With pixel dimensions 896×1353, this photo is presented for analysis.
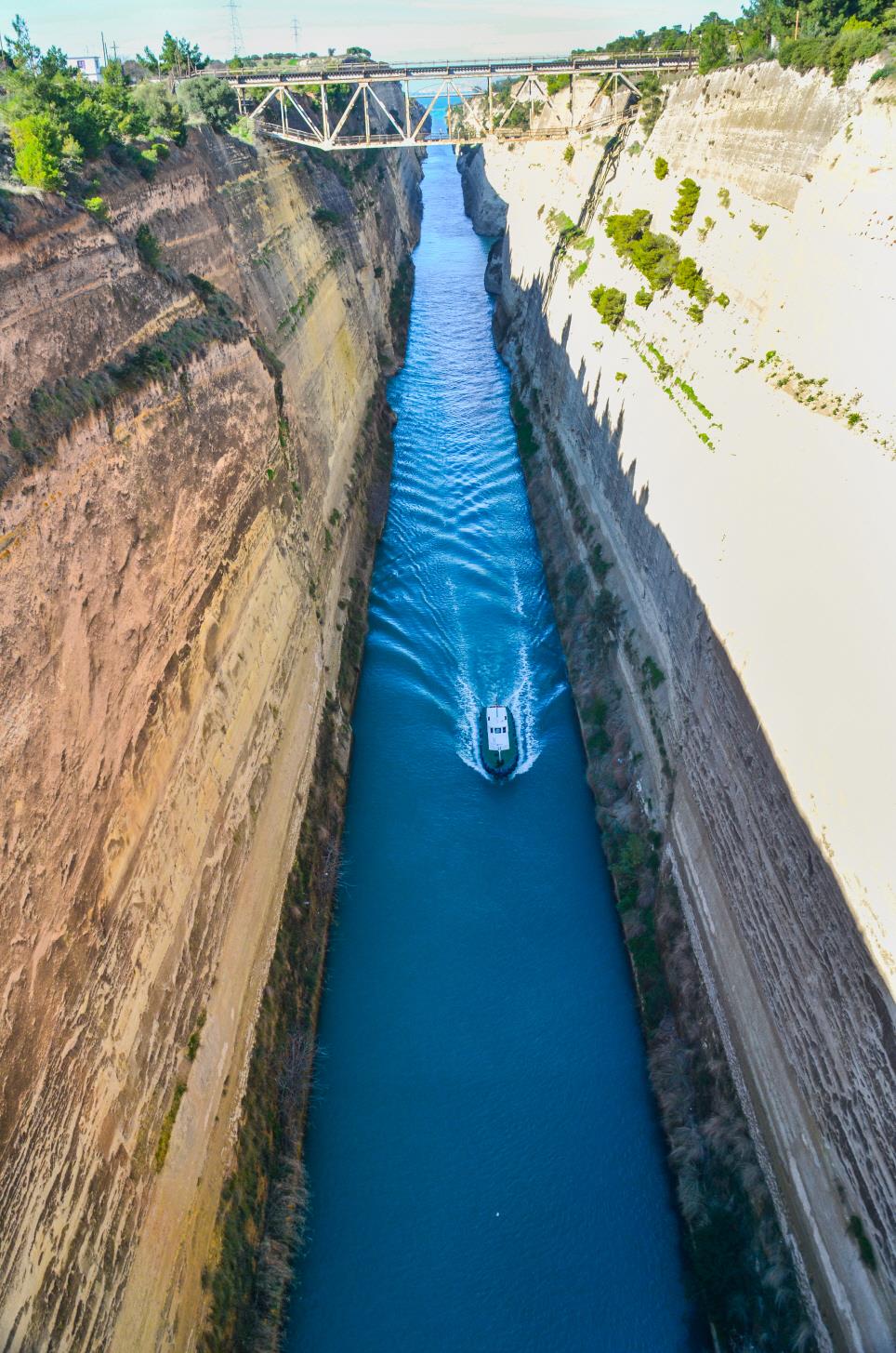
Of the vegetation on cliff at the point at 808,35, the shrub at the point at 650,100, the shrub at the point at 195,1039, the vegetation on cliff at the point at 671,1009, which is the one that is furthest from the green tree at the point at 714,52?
the shrub at the point at 195,1039

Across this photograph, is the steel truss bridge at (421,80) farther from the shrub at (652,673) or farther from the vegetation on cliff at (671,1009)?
the shrub at (652,673)

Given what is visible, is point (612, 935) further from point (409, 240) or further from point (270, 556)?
point (409, 240)

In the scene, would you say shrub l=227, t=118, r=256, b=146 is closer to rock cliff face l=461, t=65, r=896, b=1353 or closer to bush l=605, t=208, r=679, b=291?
bush l=605, t=208, r=679, b=291

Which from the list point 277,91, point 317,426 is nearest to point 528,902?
point 317,426

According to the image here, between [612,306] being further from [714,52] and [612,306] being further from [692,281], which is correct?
[714,52]

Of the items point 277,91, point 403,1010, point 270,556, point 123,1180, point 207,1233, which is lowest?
point 403,1010

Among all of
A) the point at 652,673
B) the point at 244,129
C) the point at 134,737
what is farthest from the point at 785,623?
the point at 244,129

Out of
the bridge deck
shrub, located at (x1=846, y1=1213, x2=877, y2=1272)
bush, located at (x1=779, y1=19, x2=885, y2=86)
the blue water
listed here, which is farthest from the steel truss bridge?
shrub, located at (x1=846, y1=1213, x2=877, y2=1272)
